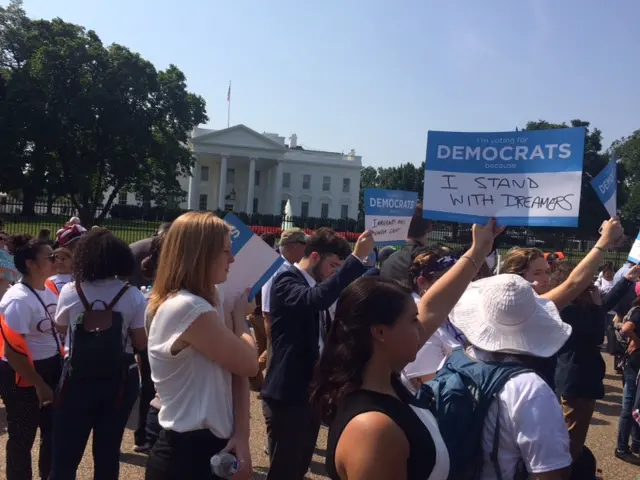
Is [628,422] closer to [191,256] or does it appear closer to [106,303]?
[106,303]

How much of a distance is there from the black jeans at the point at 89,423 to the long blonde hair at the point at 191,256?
3.60 ft

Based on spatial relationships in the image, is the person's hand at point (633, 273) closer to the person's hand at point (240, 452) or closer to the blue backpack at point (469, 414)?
the blue backpack at point (469, 414)

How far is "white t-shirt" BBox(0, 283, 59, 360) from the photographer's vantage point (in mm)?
3836

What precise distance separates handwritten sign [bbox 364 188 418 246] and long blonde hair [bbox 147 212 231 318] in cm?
→ 439

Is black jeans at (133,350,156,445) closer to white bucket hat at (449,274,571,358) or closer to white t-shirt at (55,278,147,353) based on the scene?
white t-shirt at (55,278,147,353)

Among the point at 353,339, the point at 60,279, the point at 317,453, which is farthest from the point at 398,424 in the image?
the point at 317,453

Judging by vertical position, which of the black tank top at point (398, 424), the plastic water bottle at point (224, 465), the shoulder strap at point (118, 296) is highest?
the shoulder strap at point (118, 296)

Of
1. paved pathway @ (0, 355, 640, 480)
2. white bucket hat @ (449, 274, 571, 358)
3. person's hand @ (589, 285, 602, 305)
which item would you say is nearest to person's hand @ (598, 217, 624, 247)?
white bucket hat @ (449, 274, 571, 358)

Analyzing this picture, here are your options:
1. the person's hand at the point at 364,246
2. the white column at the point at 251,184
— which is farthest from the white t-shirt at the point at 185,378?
the white column at the point at 251,184

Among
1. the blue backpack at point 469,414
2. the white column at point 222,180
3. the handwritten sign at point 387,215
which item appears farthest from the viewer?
the white column at point 222,180

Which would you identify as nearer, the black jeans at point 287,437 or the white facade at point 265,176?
the black jeans at point 287,437

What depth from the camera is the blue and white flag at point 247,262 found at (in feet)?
10.1

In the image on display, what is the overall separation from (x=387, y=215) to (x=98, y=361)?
424 centimetres

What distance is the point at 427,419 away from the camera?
183 cm
